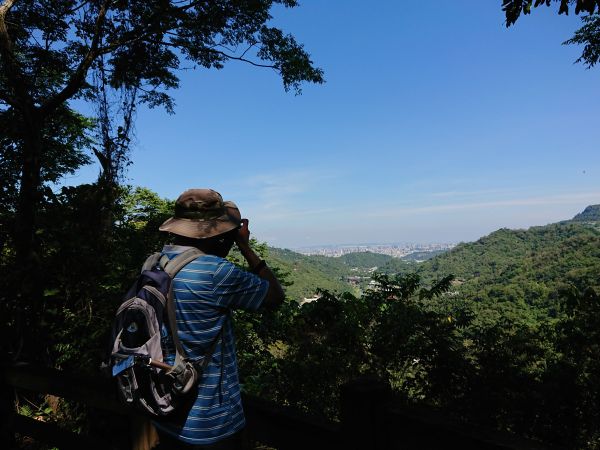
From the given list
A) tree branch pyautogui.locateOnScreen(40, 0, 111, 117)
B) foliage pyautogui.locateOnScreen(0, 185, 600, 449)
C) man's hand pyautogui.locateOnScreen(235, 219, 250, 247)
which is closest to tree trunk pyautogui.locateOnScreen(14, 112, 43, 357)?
foliage pyautogui.locateOnScreen(0, 185, 600, 449)

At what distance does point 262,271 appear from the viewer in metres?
1.71

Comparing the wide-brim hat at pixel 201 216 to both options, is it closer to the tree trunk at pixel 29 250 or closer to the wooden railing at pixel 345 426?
the wooden railing at pixel 345 426

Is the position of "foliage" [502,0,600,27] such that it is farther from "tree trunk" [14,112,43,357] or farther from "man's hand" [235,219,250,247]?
"tree trunk" [14,112,43,357]

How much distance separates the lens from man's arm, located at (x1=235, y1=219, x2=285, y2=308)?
1620 millimetres

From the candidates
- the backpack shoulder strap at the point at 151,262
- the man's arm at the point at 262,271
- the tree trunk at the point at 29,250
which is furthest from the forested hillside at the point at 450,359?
the backpack shoulder strap at the point at 151,262

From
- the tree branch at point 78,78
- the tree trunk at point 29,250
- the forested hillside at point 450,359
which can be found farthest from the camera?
the tree branch at point 78,78

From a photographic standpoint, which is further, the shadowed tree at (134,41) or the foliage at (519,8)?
the shadowed tree at (134,41)

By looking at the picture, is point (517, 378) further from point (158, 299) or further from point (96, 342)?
point (96, 342)

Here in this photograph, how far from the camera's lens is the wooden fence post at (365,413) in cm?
134

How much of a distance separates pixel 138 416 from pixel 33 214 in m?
3.96

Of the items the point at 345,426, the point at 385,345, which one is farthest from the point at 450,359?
the point at 345,426

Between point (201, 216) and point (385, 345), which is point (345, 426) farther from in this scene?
point (385, 345)

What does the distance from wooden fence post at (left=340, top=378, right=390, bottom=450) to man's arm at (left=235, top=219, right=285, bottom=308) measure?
0.46 meters

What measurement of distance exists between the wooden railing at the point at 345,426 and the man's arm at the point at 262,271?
0.45 meters
